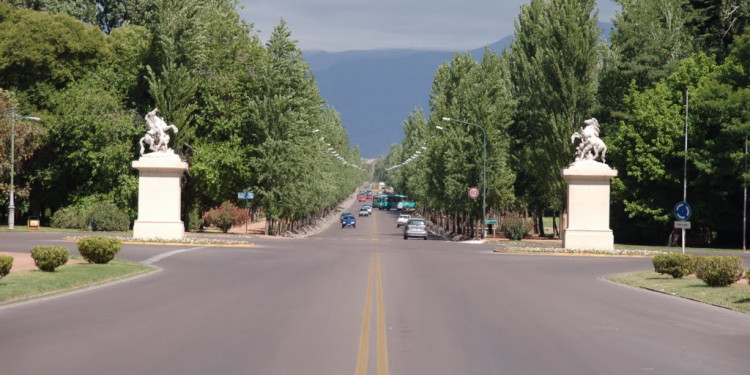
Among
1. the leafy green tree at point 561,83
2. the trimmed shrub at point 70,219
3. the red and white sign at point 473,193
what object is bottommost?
the trimmed shrub at point 70,219

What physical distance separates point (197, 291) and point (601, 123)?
51.6 metres

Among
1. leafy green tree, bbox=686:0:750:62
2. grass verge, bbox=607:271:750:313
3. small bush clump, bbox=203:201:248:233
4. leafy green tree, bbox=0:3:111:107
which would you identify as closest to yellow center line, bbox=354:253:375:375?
grass verge, bbox=607:271:750:313

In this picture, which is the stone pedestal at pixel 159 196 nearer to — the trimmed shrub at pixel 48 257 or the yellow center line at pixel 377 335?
the trimmed shrub at pixel 48 257

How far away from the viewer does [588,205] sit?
44.2 m

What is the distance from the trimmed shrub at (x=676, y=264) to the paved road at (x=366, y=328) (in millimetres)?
2064

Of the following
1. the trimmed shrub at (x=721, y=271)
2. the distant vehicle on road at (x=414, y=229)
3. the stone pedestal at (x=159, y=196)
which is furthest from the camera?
the distant vehicle on road at (x=414, y=229)

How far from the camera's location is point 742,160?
52750 millimetres

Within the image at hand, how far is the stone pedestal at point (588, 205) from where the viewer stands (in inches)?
1740

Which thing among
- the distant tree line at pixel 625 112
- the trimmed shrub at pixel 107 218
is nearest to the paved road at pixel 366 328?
the trimmed shrub at pixel 107 218

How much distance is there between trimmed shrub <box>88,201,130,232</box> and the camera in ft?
189

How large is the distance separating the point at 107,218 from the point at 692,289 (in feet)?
138

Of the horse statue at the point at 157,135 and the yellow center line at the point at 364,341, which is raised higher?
the horse statue at the point at 157,135

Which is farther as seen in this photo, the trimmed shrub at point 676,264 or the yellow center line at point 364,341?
the trimmed shrub at point 676,264

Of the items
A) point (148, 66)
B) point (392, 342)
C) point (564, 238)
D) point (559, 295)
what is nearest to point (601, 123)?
point (564, 238)
